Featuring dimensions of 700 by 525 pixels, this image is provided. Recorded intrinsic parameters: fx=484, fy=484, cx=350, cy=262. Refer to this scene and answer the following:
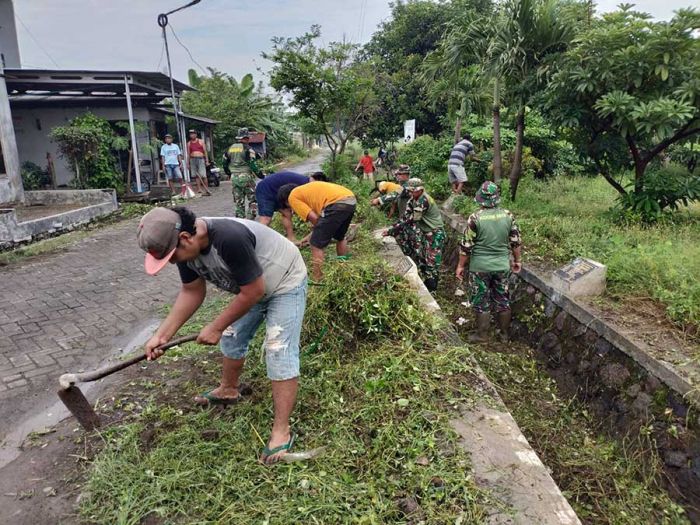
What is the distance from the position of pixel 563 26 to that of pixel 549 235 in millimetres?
3483

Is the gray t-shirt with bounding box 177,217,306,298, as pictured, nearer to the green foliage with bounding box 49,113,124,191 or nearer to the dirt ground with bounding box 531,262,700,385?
the dirt ground with bounding box 531,262,700,385

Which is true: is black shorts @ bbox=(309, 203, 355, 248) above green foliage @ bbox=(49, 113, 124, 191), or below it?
below

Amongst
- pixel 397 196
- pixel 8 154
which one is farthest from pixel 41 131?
pixel 397 196

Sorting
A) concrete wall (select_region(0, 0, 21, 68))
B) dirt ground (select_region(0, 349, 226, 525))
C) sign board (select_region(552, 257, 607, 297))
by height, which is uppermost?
concrete wall (select_region(0, 0, 21, 68))

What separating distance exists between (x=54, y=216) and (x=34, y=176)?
513 cm

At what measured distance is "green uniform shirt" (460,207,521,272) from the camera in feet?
16.7

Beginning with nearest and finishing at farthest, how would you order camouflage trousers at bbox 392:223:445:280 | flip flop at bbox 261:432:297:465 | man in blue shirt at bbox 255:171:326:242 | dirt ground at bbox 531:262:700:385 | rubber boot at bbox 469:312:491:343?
flip flop at bbox 261:432:297:465, dirt ground at bbox 531:262:700:385, rubber boot at bbox 469:312:491:343, man in blue shirt at bbox 255:171:326:242, camouflage trousers at bbox 392:223:445:280

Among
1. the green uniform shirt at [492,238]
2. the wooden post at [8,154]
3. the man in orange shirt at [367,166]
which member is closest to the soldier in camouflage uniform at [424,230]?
the green uniform shirt at [492,238]

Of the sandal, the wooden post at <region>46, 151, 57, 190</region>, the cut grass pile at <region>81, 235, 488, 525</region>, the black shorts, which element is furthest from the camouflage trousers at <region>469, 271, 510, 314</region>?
the wooden post at <region>46, 151, 57, 190</region>

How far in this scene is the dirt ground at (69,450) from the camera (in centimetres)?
277

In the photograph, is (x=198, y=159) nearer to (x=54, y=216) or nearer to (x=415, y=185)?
(x=54, y=216)

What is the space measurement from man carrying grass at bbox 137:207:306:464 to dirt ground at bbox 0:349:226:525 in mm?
852

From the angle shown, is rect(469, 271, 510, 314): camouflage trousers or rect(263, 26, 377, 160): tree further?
rect(263, 26, 377, 160): tree

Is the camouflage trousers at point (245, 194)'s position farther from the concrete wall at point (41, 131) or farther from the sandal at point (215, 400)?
the concrete wall at point (41, 131)
